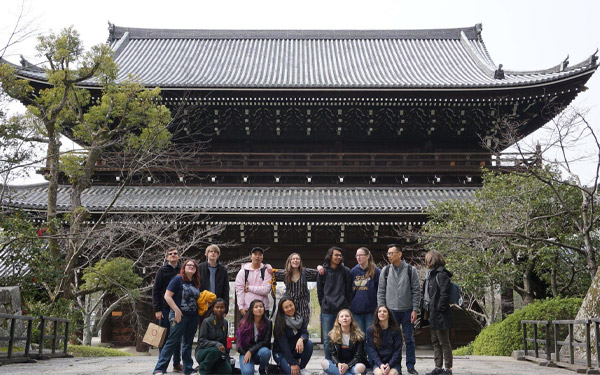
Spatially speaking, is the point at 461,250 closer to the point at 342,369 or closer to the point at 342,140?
the point at 342,140

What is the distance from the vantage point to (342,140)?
17.9m

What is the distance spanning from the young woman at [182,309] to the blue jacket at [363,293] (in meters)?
2.18

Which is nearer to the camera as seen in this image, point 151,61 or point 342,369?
point 342,369

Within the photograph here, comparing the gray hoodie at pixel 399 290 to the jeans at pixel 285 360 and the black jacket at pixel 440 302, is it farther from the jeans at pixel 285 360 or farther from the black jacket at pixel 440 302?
the jeans at pixel 285 360

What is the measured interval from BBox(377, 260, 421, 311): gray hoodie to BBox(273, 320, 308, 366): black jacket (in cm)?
121

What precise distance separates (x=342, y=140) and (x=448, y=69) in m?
5.89

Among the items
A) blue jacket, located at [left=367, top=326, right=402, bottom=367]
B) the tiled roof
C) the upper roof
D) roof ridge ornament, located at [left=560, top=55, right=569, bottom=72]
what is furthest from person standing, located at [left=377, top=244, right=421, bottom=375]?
roof ridge ornament, located at [left=560, top=55, right=569, bottom=72]

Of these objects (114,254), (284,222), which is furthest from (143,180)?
(284,222)

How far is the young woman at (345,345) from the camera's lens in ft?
22.8

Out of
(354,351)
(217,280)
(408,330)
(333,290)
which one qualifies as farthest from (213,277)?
(408,330)

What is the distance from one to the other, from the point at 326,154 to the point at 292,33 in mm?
10623

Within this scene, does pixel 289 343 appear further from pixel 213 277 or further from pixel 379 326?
pixel 213 277

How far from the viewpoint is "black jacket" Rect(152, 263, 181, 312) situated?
7.36m

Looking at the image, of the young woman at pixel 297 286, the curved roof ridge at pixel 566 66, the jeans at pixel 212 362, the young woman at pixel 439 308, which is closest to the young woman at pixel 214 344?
the jeans at pixel 212 362
